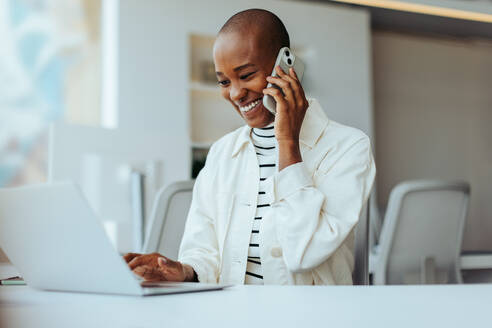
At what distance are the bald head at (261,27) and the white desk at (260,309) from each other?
1.62ft

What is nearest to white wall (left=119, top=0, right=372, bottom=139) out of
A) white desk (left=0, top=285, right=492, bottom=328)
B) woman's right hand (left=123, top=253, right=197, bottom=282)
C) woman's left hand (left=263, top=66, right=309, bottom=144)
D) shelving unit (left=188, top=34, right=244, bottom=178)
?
shelving unit (left=188, top=34, right=244, bottom=178)

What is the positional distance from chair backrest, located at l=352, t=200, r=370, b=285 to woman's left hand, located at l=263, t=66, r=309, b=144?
0.22m

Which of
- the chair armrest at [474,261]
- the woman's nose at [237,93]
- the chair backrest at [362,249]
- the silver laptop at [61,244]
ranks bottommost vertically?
the chair armrest at [474,261]

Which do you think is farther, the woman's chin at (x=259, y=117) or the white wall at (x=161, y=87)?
the white wall at (x=161, y=87)

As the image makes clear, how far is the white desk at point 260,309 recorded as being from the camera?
1.50 feet

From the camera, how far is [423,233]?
7.03 feet

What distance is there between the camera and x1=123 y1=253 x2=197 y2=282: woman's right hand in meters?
0.87

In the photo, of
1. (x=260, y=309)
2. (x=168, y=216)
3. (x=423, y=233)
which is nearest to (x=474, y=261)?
(x=423, y=233)

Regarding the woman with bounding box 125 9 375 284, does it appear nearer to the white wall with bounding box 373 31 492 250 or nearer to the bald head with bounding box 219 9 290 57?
the bald head with bounding box 219 9 290 57

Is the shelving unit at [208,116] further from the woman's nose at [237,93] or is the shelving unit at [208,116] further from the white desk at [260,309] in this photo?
the white desk at [260,309]

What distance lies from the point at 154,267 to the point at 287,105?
0.35 m

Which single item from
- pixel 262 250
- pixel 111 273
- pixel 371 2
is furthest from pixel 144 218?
pixel 111 273

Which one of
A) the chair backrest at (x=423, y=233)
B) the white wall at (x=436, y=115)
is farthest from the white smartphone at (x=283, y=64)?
the white wall at (x=436, y=115)

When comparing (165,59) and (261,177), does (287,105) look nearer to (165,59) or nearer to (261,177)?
(261,177)
